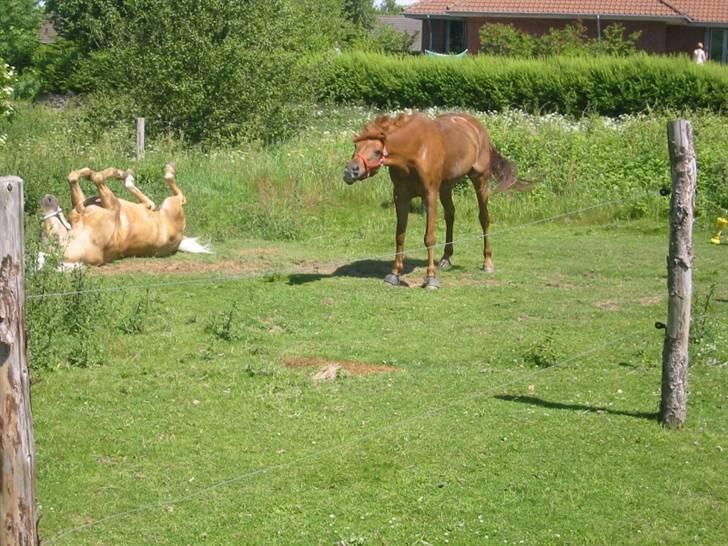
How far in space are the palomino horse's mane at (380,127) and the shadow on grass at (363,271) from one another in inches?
65.9

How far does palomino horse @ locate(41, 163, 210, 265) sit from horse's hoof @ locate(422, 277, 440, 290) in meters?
3.18

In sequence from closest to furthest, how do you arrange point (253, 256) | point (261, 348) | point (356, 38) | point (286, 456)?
point (286, 456)
point (261, 348)
point (253, 256)
point (356, 38)

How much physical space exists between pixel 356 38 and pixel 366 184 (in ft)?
115

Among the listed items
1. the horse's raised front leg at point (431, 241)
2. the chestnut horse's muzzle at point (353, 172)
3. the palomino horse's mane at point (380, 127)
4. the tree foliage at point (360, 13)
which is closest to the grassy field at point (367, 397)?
the horse's raised front leg at point (431, 241)

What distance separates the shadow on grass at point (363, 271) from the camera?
1395 centimetres

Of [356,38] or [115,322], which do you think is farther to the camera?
[356,38]

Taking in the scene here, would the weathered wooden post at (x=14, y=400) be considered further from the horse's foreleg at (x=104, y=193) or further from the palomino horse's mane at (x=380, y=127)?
the horse's foreleg at (x=104, y=193)

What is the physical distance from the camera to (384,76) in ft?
123

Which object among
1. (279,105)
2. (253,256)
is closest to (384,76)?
(279,105)

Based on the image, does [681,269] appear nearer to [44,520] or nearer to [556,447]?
[556,447]

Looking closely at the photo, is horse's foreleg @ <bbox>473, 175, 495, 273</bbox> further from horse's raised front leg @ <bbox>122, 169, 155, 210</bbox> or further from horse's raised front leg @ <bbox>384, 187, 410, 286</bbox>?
horse's raised front leg @ <bbox>122, 169, 155, 210</bbox>

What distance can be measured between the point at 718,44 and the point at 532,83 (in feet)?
55.2

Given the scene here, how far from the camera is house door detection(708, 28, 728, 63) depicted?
48281 mm

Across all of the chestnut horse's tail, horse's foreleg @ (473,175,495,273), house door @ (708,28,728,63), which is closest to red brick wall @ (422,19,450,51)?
house door @ (708,28,728,63)
